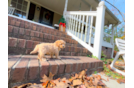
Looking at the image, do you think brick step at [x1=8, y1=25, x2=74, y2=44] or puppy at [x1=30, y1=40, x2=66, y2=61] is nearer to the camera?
puppy at [x1=30, y1=40, x2=66, y2=61]

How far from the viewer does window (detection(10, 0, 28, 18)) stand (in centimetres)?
439

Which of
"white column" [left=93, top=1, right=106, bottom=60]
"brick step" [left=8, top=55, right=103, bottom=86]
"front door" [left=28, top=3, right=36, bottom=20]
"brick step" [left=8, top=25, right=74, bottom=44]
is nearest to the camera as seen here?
"brick step" [left=8, top=55, right=103, bottom=86]

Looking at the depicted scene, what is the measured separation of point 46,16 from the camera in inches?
231

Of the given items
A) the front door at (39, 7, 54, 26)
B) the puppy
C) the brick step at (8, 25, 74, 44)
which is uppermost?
the front door at (39, 7, 54, 26)

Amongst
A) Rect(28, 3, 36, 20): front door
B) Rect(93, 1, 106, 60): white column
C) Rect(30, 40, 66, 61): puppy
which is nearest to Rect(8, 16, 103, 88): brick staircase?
Rect(30, 40, 66, 61): puppy

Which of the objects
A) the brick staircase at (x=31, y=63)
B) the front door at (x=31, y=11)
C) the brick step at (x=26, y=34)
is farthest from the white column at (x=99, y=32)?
the front door at (x=31, y=11)

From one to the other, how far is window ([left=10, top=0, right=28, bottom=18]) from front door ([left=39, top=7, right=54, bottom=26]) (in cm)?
123

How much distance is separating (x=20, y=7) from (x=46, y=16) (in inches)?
77.9

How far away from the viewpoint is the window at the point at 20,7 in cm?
439

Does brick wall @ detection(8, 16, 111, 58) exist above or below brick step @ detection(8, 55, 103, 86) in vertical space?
above

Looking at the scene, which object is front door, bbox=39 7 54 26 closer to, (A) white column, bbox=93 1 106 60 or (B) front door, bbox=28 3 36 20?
(B) front door, bbox=28 3 36 20

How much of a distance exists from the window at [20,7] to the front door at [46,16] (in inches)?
48.4

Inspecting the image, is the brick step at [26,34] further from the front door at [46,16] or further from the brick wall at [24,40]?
the front door at [46,16]
